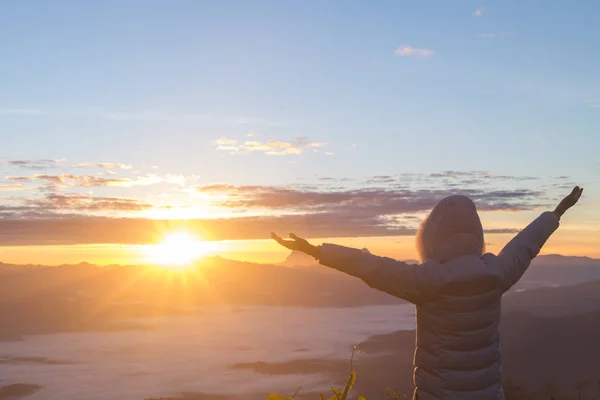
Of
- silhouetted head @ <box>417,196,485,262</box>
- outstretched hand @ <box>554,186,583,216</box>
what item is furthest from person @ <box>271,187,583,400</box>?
outstretched hand @ <box>554,186,583,216</box>

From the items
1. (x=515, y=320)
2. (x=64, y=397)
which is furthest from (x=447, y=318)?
(x=515, y=320)

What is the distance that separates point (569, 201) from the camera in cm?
569

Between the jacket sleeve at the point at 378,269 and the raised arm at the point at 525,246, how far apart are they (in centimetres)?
79

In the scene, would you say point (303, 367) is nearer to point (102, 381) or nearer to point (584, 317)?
point (102, 381)

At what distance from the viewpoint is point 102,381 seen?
596ft

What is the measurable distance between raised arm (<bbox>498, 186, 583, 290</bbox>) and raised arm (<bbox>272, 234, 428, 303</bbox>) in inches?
30.9

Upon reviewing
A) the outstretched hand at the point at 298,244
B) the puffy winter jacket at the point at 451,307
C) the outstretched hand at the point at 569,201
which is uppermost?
the outstretched hand at the point at 569,201

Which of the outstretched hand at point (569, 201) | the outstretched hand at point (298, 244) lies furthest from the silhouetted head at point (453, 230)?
the outstretched hand at point (569, 201)

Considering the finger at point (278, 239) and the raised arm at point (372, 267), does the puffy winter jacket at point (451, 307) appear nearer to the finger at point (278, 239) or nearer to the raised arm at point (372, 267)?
the raised arm at point (372, 267)

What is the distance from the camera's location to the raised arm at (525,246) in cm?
489

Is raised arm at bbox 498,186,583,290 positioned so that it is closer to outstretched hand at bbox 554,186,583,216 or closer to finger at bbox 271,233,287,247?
outstretched hand at bbox 554,186,583,216

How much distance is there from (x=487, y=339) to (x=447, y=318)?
437 mm

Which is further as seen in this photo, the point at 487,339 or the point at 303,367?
the point at 303,367

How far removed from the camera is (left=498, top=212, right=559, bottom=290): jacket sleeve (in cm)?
488
